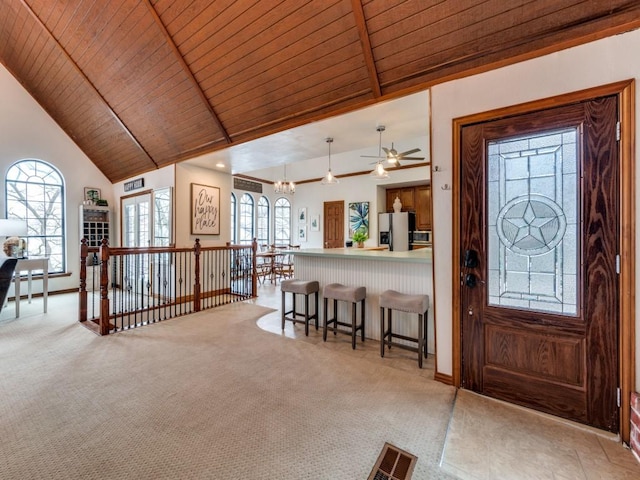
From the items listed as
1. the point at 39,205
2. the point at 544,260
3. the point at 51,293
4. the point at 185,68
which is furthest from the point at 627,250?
the point at 39,205

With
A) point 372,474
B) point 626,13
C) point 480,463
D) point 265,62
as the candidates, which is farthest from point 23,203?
point 626,13

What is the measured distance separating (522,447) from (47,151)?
850cm

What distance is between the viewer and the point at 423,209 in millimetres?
7684

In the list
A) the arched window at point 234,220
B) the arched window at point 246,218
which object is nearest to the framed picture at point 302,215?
the arched window at point 246,218

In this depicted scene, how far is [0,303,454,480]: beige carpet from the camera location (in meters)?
1.56

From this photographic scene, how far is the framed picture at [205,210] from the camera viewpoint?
214 inches

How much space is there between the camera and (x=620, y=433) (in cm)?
173

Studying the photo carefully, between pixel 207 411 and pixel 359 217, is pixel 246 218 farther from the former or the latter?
pixel 207 411

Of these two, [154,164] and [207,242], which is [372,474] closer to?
[207,242]

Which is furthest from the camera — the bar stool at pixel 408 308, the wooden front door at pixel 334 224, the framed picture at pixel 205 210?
the wooden front door at pixel 334 224

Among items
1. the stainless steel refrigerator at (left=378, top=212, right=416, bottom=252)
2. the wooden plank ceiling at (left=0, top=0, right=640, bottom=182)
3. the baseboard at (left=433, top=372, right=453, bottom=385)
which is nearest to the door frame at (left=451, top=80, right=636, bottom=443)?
the wooden plank ceiling at (left=0, top=0, right=640, bottom=182)

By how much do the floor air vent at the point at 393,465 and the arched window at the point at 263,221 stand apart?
809 cm

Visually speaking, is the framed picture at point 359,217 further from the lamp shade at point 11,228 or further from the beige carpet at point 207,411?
the lamp shade at point 11,228

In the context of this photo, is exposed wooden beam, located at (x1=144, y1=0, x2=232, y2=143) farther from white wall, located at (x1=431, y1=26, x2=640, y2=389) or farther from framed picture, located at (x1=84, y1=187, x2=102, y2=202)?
framed picture, located at (x1=84, y1=187, x2=102, y2=202)
